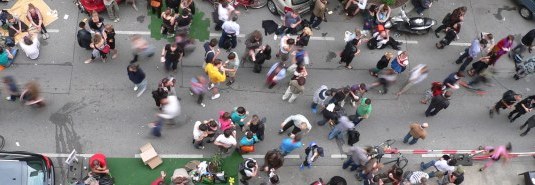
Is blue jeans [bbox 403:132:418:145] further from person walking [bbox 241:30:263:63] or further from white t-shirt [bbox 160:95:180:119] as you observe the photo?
white t-shirt [bbox 160:95:180:119]

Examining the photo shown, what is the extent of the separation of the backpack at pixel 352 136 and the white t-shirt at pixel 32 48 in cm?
895

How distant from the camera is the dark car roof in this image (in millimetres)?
12180

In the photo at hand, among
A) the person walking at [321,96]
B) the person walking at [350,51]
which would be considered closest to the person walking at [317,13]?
the person walking at [350,51]

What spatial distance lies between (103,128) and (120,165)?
1210 millimetres

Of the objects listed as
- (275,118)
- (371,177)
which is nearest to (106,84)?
(275,118)

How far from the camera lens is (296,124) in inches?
558

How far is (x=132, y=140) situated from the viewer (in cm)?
1446

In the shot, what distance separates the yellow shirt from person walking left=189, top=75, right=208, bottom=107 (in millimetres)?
316

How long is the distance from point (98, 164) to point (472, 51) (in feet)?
36.3

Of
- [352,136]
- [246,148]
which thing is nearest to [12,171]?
[246,148]

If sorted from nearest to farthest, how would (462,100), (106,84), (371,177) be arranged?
(371,177) → (106,84) → (462,100)

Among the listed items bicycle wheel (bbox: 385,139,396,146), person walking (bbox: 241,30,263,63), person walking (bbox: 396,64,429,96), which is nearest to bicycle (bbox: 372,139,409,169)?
bicycle wheel (bbox: 385,139,396,146)

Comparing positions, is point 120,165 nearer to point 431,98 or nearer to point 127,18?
point 127,18

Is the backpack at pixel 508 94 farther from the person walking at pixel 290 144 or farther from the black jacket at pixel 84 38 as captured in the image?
the black jacket at pixel 84 38
